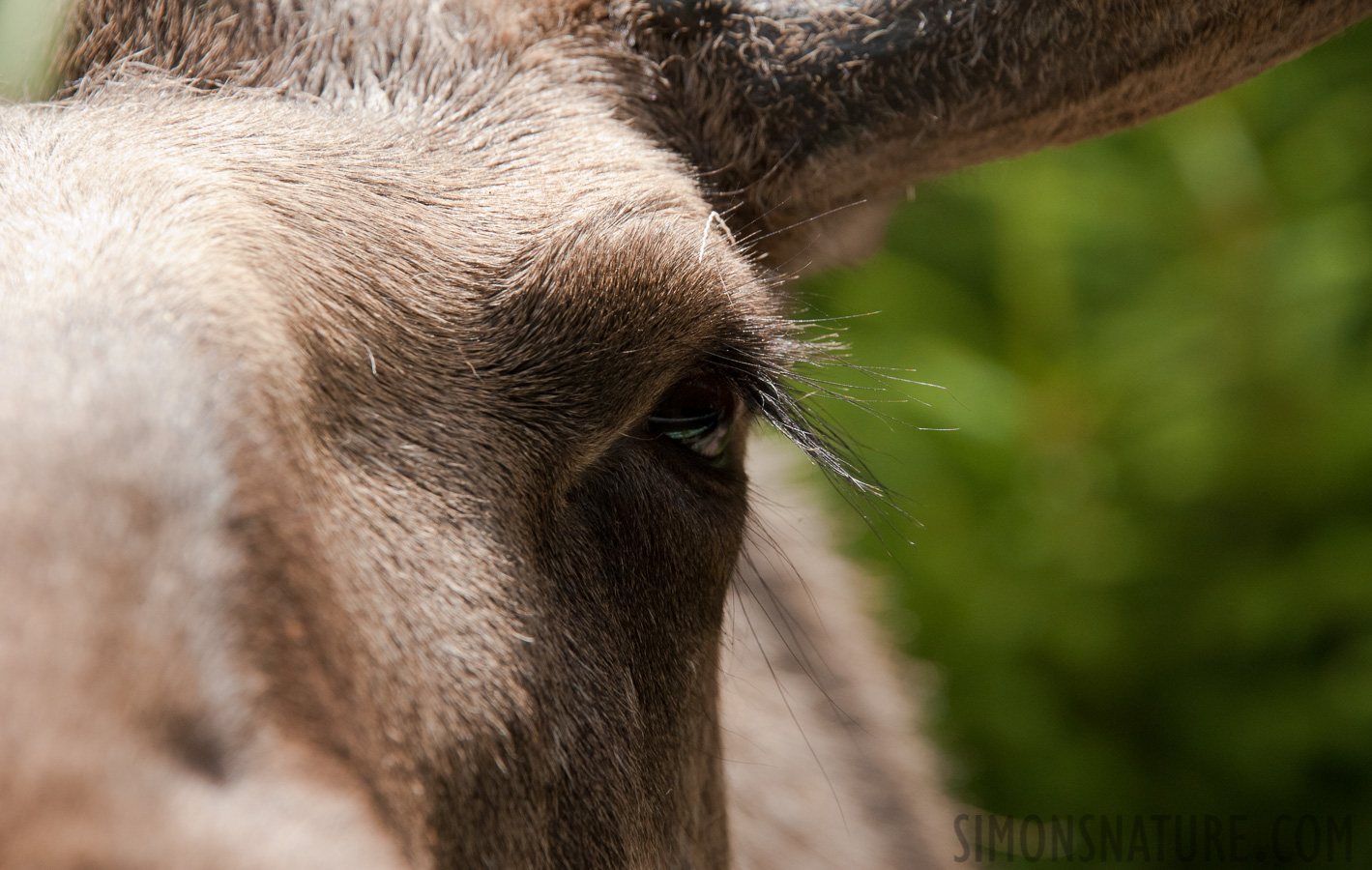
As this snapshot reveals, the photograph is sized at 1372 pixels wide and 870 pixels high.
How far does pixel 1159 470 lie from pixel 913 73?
11.3 ft

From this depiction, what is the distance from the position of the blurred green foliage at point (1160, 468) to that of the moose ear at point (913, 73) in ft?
8.35

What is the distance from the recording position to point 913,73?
225cm

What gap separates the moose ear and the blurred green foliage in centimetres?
255

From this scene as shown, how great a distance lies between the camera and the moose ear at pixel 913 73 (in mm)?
2154

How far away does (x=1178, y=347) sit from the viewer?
5203 mm

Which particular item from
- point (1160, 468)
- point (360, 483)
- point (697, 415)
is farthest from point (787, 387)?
point (1160, 468)

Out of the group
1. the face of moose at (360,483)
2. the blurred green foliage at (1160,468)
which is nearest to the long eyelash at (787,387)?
the face of moose at (360,483)

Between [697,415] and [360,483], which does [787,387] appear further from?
[360,483]

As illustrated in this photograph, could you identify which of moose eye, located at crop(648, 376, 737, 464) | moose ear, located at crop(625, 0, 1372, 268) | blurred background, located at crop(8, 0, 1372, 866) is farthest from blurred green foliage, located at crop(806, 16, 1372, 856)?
moose eye, located at crop(648, 376, 737, 464)

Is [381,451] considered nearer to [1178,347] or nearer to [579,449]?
[579,449]

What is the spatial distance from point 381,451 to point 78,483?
1.40 ft

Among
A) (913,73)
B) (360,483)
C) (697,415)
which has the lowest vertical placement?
(697,415)

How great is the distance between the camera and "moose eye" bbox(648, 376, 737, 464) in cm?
212

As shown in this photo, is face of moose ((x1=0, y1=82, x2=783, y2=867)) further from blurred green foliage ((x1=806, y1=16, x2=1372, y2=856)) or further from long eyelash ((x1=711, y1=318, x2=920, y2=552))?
blurred green foliage ((x1=806, y1=16, x2=1372, y2=856))
